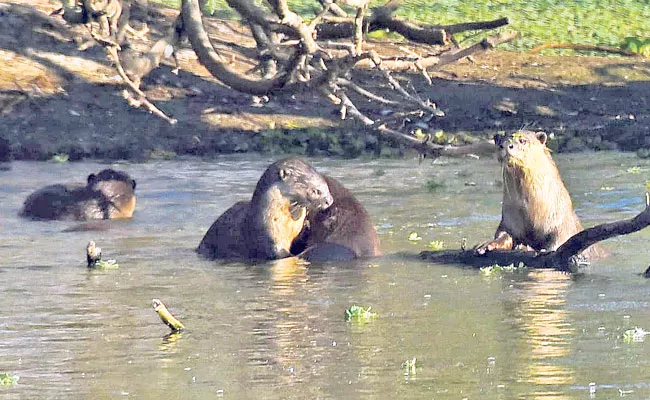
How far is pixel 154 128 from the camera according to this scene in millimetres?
18391

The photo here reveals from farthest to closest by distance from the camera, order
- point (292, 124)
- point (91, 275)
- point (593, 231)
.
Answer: point (292, 124) < point (91, 275) < point (593, 231)

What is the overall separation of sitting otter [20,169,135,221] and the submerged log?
355cm

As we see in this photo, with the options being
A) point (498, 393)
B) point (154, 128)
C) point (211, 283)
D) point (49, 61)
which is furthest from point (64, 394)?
point (49, 61)

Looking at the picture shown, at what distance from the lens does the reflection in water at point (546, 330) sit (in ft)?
22.3

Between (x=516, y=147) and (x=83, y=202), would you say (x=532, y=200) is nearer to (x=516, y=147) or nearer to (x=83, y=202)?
(x=516, y=147)

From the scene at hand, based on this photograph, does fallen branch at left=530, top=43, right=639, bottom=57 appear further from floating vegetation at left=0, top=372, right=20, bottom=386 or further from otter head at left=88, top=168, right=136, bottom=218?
floating vegetation at left=0, top=372, right=20, bottom=386

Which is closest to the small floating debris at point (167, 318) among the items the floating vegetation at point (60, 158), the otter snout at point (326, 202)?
the otter snout at point (326, 202)

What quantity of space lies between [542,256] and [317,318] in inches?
87.7

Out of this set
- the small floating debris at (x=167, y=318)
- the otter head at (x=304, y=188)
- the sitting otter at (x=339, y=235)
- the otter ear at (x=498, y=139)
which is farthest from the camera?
the otter head at (x=304, y=188)

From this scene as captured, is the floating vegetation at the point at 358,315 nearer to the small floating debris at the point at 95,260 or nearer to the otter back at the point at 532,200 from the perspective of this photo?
the otter back at the point at 532,200

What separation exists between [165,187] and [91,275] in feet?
16.4

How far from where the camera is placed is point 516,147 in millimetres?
10695

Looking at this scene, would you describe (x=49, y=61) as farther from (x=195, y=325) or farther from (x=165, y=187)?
(x=195, y=325)

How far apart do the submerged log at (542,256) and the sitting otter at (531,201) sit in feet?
0.61
